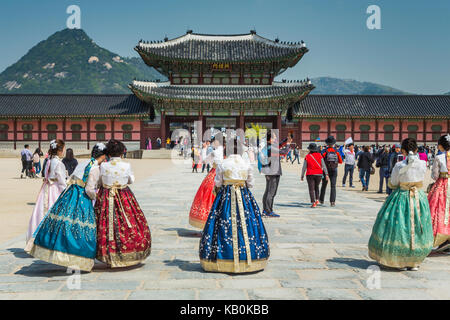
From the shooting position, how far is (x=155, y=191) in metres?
12.7

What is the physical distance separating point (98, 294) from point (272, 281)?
1.66m

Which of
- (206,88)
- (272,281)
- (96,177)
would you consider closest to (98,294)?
(96,177)

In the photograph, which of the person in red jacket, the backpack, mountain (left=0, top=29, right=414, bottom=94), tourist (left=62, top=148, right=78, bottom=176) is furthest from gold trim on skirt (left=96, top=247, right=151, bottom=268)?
mountain (left=0, top=29, right=414, bottom=94)

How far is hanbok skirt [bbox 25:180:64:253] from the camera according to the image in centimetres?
555

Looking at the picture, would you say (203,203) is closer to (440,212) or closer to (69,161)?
(440,212)

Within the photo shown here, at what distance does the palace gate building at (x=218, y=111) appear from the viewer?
117 feet

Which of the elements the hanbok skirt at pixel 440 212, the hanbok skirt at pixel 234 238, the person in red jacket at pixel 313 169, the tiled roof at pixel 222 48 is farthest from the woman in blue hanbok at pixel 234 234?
the tiled roof at pixel 222 48

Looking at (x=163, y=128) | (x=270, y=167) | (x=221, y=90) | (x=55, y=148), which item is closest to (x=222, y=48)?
(x=221, y=90)

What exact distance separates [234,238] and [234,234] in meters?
0.04

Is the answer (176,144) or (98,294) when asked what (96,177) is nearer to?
(98,294)

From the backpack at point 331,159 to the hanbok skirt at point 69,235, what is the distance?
6.75m

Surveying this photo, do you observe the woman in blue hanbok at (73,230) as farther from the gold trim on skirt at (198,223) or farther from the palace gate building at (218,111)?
the palace gate building at (218,111)

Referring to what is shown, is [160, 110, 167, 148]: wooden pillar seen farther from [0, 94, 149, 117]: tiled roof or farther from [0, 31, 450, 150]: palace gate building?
[0, 94, 149, 117]: tiled roof

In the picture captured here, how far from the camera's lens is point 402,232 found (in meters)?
4.70
